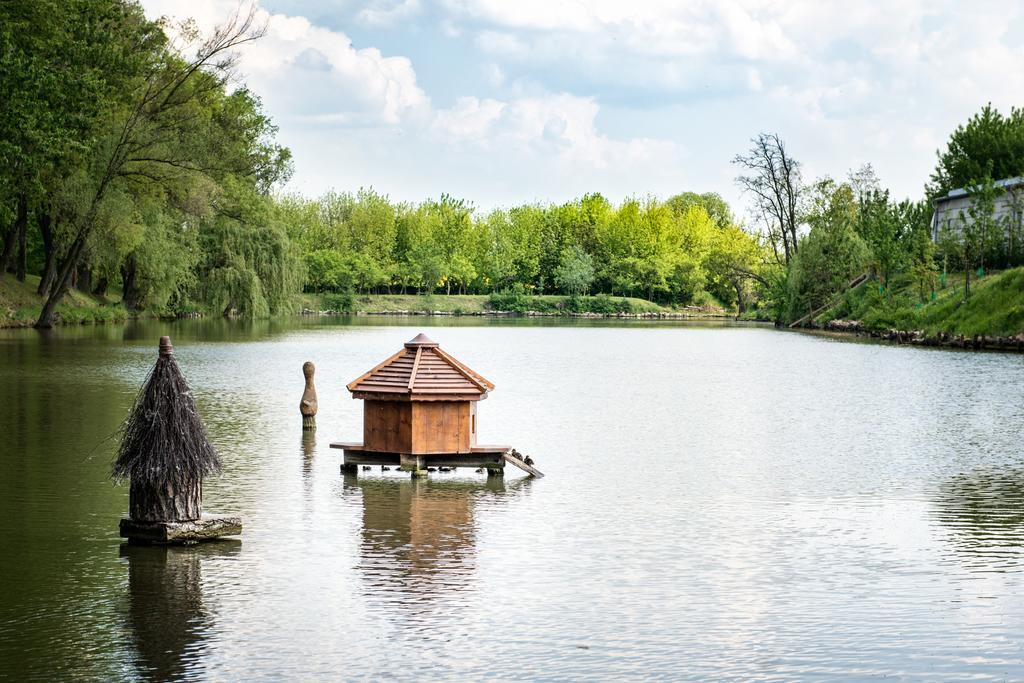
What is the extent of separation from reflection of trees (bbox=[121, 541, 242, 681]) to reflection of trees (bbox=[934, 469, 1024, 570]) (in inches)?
305

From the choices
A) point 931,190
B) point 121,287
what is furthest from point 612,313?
point 121,287

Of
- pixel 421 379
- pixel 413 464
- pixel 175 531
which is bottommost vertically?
pixel 175 531

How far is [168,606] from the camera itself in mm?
10641

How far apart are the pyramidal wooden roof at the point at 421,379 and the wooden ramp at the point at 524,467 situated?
1006 mm

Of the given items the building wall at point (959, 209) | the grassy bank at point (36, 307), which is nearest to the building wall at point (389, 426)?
the grassy bank at point (36, 307)

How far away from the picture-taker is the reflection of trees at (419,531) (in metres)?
11.8

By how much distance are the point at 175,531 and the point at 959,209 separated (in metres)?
74.1

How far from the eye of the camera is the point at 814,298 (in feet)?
294

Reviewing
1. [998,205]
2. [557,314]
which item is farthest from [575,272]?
[998,205]

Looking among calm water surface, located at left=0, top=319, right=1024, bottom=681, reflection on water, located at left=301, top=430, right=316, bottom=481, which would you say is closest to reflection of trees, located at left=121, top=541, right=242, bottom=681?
calm water surface, located at left=0, top=319, right=1024, bottom=681

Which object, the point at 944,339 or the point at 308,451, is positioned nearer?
the point at 308,451

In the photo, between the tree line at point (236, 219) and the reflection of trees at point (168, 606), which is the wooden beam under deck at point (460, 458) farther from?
the tree line at point (236, 219)

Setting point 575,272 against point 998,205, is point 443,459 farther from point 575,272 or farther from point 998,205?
point 575,272

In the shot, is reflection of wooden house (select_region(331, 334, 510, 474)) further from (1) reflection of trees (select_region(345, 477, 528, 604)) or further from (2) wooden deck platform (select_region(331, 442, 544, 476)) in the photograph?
(1) reflection of trees (select_region(345, 477, 528, 604))
